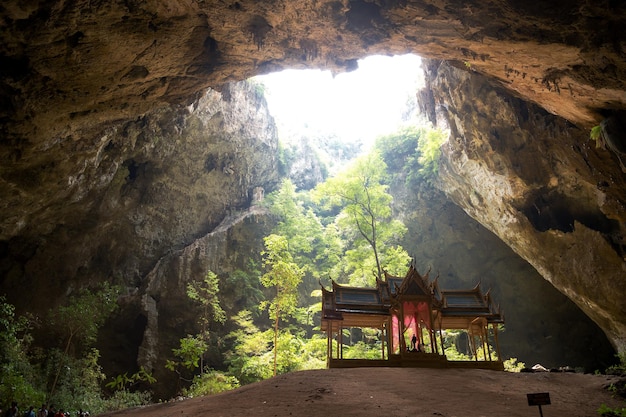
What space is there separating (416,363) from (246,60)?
39.3 feet

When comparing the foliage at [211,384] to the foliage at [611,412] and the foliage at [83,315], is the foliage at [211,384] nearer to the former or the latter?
the foliage at [83,315]

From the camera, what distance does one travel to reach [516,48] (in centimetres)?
1066

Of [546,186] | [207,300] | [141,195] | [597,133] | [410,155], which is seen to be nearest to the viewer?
[597,133]

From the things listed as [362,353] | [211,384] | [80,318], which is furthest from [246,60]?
[362,353]

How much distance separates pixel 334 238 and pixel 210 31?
63.3 ft

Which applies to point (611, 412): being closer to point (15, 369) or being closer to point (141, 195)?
point (15, 369)

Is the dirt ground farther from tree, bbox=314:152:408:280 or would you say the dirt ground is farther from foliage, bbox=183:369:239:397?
tree, bbox=314:152:408:280

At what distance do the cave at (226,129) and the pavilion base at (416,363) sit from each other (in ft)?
22.9

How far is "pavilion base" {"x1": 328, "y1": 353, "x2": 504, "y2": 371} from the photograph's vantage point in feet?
42.1

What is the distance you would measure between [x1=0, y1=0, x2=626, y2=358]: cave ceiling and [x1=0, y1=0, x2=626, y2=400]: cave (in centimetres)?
5

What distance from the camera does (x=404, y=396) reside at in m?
8.45

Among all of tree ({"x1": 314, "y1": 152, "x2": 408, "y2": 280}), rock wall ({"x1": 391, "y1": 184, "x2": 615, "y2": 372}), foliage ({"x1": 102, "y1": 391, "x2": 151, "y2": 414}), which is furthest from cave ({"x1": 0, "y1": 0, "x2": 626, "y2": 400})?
tree ({"x1": 314, "y1": 152, "x2": 408, "y2": 280})

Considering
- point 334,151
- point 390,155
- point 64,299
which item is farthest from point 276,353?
point 334,151

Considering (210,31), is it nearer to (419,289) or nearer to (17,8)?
(17,8)
